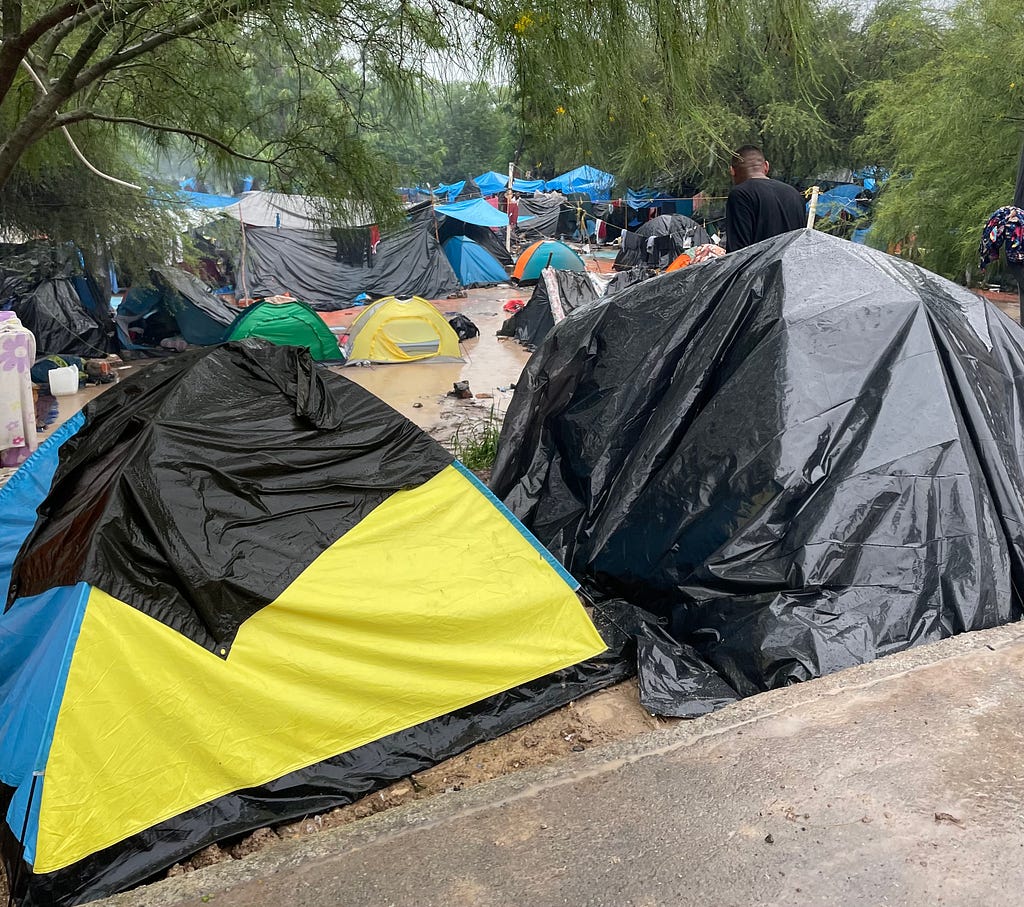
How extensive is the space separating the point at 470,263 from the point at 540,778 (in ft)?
63.0

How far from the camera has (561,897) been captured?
6.44 ft

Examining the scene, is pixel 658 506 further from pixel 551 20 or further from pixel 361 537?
pixel 551 20

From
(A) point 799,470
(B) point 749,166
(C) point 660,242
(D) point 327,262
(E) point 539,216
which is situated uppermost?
(E) point 539,216

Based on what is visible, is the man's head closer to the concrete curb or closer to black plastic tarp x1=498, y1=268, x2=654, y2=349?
the concrete curb

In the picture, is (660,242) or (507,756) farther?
(660,242)

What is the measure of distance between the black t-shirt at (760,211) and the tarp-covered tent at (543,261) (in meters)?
14.0

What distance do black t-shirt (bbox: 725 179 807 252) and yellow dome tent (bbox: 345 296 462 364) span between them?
824 cm

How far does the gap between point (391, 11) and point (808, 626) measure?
122 inches

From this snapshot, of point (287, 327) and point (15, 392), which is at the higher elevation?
point (287, 327)

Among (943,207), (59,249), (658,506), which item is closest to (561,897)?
(658,506)

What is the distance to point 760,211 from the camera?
478cm

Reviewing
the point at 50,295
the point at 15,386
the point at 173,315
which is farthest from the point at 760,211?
the point at 173,315

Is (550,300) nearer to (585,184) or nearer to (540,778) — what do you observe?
(540,778)

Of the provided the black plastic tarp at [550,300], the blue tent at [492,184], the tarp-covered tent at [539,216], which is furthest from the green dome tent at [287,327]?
the blue tent at [492,184]
